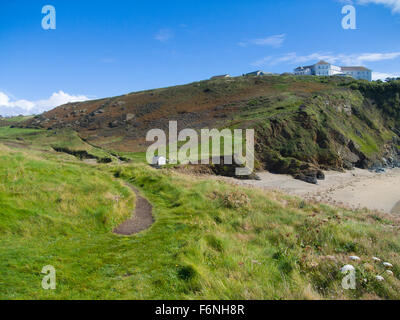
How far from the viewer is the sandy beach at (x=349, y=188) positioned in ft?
70.2

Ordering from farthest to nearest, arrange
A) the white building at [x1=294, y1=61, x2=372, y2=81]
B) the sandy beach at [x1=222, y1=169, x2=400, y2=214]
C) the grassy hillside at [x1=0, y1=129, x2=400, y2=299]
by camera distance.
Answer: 1. the white building at [x1=294, y1=61, x2=372, y2=81]
2. the sandy beach at [x1=222, y1=169, x2=400, y2=214]
3. the grassy hillside at [x1=0, y1=129, x2=400, y2=299]

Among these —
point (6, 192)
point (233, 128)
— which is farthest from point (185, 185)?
point (233, 128)

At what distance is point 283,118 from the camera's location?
38.9 metres

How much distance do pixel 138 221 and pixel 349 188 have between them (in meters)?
23.7

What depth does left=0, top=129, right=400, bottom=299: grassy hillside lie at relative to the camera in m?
→ 5.17

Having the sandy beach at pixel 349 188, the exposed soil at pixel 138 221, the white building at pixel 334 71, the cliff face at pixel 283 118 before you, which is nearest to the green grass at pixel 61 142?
the cliff face at pixel 283 118

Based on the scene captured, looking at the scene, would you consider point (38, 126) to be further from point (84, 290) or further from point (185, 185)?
point (84, 290)

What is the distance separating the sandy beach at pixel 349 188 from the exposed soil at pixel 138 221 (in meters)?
12.9

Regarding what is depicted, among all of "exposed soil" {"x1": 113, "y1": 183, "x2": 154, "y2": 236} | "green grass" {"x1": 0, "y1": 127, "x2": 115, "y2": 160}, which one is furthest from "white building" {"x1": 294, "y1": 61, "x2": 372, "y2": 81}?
"exposed soil" {"x1": 113, "y1": 183, "x2": 154, "y2": 236}

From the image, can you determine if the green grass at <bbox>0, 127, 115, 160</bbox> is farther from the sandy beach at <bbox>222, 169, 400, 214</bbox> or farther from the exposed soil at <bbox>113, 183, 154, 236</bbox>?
the exposed soil at <bbox>113, 183, 154, 236</bbox>

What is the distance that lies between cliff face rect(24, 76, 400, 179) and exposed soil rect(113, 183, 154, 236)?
22.2 m

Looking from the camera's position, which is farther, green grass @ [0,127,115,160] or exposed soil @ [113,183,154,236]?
green grass @ [0,127,115,160]

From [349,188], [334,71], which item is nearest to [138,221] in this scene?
[349,188]
